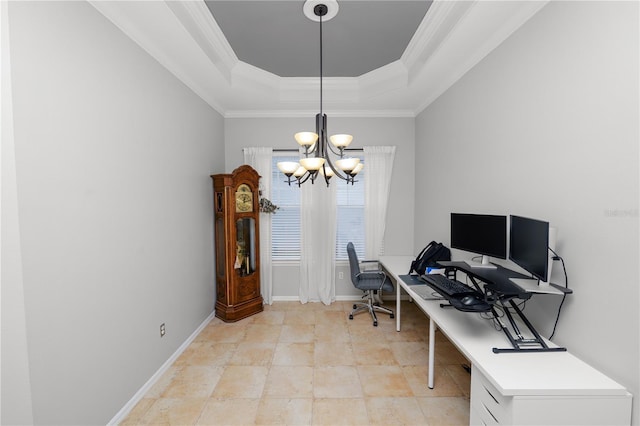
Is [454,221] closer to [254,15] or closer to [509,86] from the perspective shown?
[509,86]

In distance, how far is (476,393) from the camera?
5.05ft

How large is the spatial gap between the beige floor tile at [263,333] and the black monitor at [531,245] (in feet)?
7.92

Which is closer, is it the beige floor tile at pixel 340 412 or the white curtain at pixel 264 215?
the beige floor tile at pixel 340 412

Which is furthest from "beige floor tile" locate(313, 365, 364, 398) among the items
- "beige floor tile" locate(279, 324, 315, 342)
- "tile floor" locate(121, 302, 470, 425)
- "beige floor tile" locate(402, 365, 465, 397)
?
"beige floor tile" locate(279, 324, 315, 342)

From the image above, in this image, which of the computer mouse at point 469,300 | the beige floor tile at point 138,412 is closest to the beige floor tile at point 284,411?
the beige floor tile at point 138,412

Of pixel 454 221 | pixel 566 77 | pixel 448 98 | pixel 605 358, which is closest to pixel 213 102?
pixel 448 98

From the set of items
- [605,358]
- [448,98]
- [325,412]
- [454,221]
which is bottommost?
[325,412]

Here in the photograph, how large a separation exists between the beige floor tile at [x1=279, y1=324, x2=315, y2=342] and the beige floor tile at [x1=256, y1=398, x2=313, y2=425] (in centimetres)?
91

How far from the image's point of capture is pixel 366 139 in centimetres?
394

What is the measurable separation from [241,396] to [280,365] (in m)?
0.47

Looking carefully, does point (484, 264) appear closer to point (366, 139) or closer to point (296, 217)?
point (366, 139)

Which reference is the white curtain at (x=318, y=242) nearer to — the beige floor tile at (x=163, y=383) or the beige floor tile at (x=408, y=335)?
the beige floor tile at (x=408, y=335)

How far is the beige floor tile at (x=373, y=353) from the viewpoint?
2.58 meters

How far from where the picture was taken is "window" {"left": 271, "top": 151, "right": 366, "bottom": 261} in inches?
157
